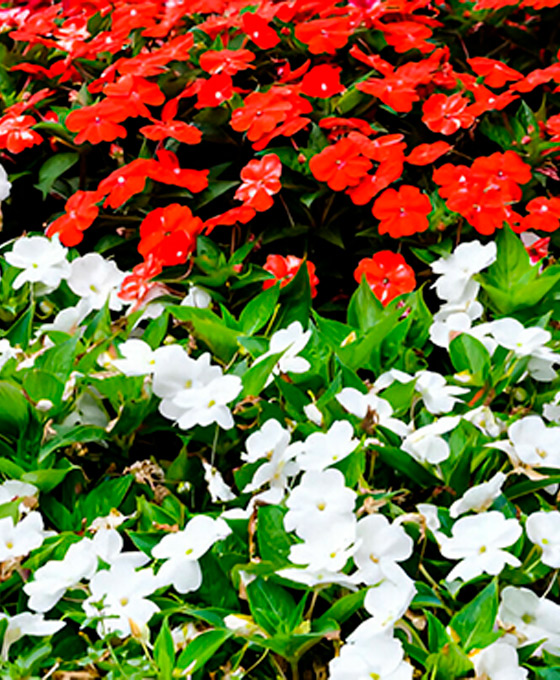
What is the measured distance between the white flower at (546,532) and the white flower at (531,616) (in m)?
0.06

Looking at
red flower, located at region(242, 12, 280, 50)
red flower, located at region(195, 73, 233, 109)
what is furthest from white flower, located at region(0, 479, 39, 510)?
red flower, located at region(242, 12, 280, 50)

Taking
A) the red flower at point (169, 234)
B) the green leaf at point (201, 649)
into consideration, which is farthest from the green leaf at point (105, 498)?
the red flower at point (169, 234)

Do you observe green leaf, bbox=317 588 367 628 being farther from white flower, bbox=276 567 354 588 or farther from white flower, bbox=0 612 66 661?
white flower, bbox=0 612 66 661

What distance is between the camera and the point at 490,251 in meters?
1.89

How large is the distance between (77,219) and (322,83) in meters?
0.70

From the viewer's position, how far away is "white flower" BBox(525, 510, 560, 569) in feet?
4.15

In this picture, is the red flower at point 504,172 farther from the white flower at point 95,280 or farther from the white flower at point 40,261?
the white flower at point 40,261

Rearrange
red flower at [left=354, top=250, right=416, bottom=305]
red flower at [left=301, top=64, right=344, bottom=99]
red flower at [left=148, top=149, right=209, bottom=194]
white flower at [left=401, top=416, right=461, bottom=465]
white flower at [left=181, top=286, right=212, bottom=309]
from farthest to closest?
red flower at [left=301, top=64, right=344, bottom=99] → red flower at [left=148, top=149, right=209, bottom=194] → red flower at [left=354, top=250, right=416, bottom=305] → white flower at [left=181, top=286, right=212, bottom=309] → white flower at [left=401, top=416, right=461, bottom=465]

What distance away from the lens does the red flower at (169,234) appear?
205 cm

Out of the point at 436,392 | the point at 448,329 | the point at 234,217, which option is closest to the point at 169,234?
the point at 234,217

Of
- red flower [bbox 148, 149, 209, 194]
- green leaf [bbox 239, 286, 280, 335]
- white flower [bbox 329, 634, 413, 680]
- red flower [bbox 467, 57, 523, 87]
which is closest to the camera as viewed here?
white flower [bbox 329, 634, 413, 680]

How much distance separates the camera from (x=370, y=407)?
58.2 inches

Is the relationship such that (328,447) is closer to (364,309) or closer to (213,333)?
(213,333)

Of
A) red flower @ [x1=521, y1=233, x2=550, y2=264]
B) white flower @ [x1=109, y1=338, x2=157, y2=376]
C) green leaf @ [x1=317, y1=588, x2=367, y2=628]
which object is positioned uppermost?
white flower @ [x1=109, y1=338, x2=157, y2=376]
